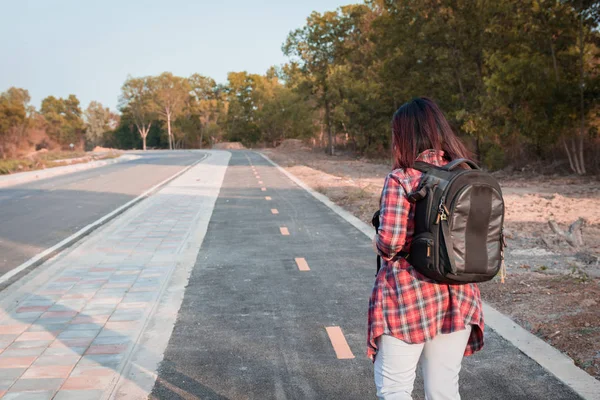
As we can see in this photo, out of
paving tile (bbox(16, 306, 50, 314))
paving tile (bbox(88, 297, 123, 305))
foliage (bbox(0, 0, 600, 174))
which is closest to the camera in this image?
paving tile (bbox(16, 306, 50, 314))

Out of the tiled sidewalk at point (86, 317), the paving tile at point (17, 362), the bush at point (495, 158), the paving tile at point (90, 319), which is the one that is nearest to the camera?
the tiled sidewalk at point (86, 317)

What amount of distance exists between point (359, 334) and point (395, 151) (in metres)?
3.02

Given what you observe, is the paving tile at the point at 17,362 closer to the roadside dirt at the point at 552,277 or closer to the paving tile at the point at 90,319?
the paving tile at the point at 90,319

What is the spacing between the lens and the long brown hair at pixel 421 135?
103 inches

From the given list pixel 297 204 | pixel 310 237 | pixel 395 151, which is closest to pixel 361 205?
pixel 297 204

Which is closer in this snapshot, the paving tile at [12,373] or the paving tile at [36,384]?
the paving tile at [36,384]

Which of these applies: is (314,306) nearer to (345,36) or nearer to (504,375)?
(504,375)

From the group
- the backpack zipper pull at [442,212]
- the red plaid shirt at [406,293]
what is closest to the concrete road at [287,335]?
the red plaid shirt at [406,293]

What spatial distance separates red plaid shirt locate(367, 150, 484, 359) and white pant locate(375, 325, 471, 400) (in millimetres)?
50

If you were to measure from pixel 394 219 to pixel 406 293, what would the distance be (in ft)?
1.13

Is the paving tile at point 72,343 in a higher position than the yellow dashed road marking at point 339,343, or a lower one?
higher

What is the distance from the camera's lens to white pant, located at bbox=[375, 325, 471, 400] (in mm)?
2580

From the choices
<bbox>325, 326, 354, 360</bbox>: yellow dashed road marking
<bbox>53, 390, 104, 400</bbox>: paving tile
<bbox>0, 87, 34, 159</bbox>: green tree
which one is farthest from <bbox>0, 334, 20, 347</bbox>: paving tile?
<bbox>0, 87, 34, 159</bbox>: green tree

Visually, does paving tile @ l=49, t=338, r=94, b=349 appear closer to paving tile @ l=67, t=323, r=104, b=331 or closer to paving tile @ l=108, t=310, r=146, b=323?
paving tile @ l=67, t=323, r=104, b=331
